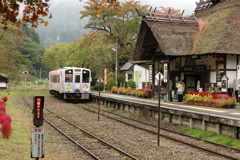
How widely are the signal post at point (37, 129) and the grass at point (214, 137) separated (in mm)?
6533

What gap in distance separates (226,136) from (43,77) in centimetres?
9138

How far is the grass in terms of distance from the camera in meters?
9.67

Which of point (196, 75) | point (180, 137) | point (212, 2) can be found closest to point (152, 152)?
point (180, 137)

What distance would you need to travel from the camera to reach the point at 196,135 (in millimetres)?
11242

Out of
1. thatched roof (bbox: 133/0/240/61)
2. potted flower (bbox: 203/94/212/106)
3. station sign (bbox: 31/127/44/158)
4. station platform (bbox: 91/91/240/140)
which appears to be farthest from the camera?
thatched roof (bbox: 133/0/240/61)

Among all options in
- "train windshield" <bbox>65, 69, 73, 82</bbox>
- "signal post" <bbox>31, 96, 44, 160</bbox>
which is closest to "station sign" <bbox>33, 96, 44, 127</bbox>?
"signal post" <bbox>31, 96, 44, 160</bbox>

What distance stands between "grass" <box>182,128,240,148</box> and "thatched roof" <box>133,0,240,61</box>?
6141 millimetres

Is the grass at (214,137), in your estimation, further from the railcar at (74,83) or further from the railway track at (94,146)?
the railcar at (74,83)

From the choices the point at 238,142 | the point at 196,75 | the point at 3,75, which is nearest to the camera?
the point at 238,142

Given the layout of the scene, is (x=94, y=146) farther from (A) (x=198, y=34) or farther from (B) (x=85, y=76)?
(B) (x=85, y=76)

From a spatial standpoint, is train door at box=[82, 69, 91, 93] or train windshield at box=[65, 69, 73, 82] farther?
train door at box=[82, 69, 91, 93]

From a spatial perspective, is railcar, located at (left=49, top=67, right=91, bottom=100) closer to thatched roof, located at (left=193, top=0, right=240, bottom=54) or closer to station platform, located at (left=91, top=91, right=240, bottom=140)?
station platform, located at (left=91, top=91, right=240, bottom=140)

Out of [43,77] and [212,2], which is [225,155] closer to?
[212,2]

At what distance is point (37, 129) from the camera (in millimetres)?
5324
